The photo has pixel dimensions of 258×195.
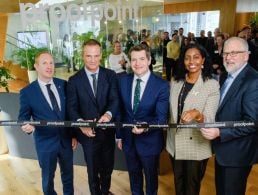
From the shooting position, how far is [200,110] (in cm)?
192

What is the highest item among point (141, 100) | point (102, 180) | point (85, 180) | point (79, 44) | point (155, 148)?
point (79, 44)

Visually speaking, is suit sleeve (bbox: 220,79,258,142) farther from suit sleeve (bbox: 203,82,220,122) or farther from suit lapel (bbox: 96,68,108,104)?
suit lapel (bbox: 96,68,108,104)

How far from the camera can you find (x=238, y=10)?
36.0 feet

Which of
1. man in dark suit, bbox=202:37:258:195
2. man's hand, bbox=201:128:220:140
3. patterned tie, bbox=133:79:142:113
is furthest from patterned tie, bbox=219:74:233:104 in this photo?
patterned tie, bbox=133:79:142:113

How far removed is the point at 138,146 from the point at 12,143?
8.48 feet

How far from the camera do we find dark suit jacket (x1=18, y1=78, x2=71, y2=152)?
2209 millimetres

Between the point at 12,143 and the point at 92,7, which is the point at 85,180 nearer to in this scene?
the point at 12,143

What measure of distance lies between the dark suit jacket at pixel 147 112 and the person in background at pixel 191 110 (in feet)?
0.26

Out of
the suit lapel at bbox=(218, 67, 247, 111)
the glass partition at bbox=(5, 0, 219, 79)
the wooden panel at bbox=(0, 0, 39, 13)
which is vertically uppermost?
the wooden panel at bbox=(0, 0, 39, 13)

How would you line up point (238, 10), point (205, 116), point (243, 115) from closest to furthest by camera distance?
point (243, 115)
point (205, 116)
point (238, 10)

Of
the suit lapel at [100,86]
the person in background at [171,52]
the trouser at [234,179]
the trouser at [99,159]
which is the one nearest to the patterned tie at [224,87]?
the trouser at [234,179]

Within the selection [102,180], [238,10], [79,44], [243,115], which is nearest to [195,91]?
[243,115]

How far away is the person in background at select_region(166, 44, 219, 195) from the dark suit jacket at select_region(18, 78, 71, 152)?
969mm

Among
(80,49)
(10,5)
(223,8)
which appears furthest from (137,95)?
(223,8)
